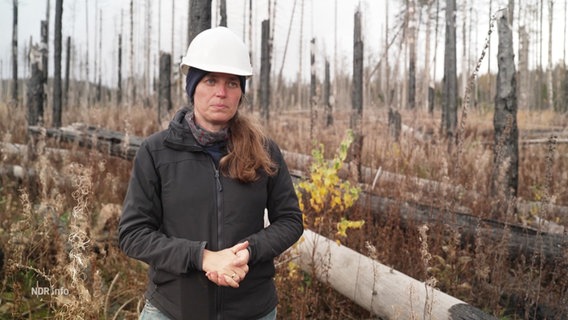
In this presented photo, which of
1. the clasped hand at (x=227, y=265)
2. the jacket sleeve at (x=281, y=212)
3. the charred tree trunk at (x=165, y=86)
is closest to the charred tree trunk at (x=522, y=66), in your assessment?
the charred tree trunk at (x=165, y=86)

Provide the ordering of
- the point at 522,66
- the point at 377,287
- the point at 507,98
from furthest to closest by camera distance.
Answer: the point at 522,66
the point at 507,98
the point at 377,287

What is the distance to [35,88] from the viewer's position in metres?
7.88

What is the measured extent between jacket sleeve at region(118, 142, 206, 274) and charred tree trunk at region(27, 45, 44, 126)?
7315mm

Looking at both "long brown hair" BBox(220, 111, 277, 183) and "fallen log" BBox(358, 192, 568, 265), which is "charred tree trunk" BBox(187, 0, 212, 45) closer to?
"fallen log" BBox(358, 192, 568, 265)

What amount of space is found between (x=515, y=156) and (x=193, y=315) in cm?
439

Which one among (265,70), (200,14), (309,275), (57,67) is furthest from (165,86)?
(309,275)

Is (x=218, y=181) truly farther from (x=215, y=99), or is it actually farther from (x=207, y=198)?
(x=215, y=99)

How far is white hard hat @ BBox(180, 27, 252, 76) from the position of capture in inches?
56.1

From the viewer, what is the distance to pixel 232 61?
145cm

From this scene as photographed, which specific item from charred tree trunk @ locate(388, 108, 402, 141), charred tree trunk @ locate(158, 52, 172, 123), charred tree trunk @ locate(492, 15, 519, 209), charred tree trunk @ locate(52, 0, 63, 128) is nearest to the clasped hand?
charred tree trunk @ locate(492, 15, 519, 209)

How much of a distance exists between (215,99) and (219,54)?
0.51ft

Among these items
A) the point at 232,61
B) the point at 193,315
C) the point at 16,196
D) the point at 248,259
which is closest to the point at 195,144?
the point at 232,61

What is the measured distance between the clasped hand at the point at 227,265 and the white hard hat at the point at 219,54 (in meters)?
0.60

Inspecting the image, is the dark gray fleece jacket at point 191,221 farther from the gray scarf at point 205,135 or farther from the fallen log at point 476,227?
the fallen log at point 476,227
